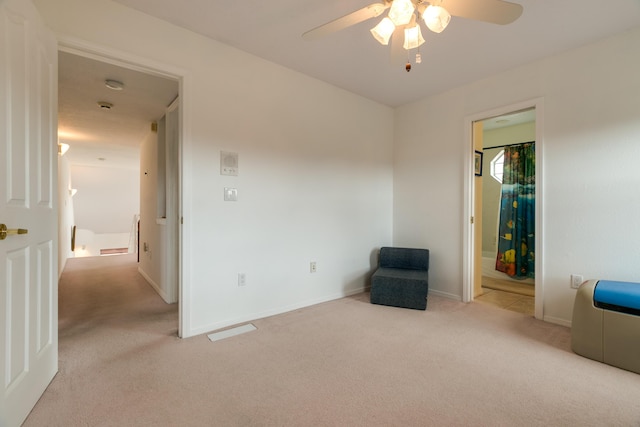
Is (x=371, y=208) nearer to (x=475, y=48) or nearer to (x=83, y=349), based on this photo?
(x=475, y=48)

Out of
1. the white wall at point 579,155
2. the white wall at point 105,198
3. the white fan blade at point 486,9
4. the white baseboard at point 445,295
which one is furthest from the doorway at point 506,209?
the white wall at point 105,198

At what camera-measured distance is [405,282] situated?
3004mm

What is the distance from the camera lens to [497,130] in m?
4.75

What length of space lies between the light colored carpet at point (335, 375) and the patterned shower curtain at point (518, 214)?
181 centimetres

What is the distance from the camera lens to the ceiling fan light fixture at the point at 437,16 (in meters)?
1.38

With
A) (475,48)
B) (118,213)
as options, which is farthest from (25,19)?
(118,213)

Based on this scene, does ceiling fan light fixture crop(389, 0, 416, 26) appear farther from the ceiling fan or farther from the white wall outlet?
the white wall outlet

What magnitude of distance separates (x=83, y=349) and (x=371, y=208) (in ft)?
10.2

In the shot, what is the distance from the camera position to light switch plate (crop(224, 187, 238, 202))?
2.52 metres

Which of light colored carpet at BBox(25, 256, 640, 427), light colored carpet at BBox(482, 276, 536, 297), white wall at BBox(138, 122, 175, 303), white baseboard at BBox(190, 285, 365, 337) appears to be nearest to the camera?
light colored carpet at BBox(25, 256, 640, 427)

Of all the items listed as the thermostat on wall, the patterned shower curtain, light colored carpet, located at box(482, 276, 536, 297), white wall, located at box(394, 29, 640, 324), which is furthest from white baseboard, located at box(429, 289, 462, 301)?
the thermostat on wall

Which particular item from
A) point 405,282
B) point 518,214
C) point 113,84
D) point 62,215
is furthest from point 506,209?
point 62,215

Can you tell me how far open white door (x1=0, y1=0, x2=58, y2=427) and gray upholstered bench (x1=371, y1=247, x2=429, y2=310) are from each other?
8.69 ft

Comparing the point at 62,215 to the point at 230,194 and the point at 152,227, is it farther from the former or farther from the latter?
the point at 230,194
